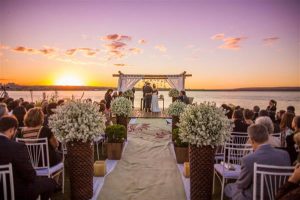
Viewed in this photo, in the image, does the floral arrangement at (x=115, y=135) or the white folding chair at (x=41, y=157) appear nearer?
the white folding chair at (x=41, y=157)

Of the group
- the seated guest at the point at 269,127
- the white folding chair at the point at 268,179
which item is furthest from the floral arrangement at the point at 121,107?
the white folding chair at the point at 268,179

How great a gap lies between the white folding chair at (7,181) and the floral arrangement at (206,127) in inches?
93.2

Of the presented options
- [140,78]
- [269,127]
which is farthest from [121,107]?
[140,78]

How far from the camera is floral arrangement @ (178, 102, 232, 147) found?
4.04 meters

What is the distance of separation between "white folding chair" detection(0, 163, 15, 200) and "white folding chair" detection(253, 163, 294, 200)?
7.99 ft

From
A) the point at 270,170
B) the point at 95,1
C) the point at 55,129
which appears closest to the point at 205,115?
the point at 270,170

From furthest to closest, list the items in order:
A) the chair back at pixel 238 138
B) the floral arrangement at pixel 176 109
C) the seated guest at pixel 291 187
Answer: the floral arrangement at pixel 176 109 < the chair back at pixel 238 138 < the seated guest at pixel 291 187

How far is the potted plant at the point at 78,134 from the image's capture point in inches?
164

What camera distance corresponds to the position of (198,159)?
414 centimetres

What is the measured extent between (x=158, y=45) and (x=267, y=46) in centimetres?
948

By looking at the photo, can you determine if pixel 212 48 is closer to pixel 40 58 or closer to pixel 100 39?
pixel 100 39

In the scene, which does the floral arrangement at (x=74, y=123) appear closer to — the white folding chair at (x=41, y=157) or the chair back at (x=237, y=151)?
the white folding chair at (x=41, y=157)

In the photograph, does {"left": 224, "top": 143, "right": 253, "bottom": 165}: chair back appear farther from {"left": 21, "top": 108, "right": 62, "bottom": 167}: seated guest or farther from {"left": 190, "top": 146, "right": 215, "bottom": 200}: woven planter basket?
{"left": 21, "top": 108, "right": 62, "bottom": 167}: seated guest

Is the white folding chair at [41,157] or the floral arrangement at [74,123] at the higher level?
the floral arrangement at [74,123]
